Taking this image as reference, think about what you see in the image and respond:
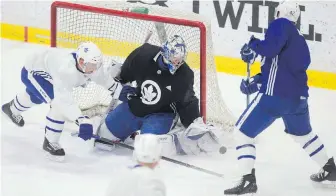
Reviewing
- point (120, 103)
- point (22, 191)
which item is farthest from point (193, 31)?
point (22, 191)

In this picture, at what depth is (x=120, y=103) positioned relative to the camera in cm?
548

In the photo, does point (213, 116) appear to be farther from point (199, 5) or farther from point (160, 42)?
point (199, 5)

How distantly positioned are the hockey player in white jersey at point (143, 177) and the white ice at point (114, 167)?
114cm

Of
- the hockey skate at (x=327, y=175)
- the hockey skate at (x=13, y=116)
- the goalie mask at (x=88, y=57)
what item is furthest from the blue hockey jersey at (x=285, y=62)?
the hockey skate at (x=13, y=116)

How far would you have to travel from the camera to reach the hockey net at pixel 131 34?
17.6 feet

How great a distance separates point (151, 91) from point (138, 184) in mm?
1674

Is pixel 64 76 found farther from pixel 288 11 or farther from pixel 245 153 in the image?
pixel 288 11

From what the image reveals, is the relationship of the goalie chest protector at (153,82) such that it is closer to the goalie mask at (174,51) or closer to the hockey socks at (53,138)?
the goalie mask at (174,51)

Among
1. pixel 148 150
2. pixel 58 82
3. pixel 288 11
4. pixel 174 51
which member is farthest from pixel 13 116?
pixel 148 150

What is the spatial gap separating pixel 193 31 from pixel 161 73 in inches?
14.6

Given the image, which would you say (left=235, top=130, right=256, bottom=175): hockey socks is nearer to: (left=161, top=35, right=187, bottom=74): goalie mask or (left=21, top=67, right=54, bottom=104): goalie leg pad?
(left=161, top=35, right=187, bottom=74): goalie mask

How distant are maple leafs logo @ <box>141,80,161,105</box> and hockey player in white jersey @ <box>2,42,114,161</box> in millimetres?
213

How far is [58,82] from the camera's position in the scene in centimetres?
503

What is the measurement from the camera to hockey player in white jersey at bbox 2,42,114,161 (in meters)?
4.99
